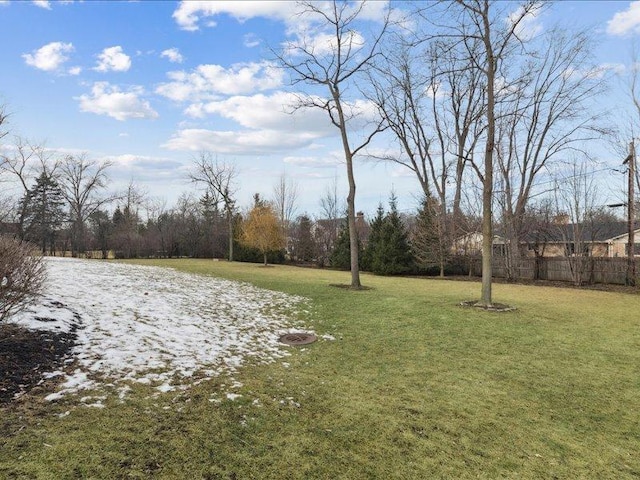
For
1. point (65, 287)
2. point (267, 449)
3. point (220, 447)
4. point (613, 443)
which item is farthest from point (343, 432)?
point (65, 287)

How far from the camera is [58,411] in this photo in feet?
10.9

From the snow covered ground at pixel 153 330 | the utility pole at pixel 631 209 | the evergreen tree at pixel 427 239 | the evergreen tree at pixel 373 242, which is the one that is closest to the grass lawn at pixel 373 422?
the snow covered ground at pixel 153 330

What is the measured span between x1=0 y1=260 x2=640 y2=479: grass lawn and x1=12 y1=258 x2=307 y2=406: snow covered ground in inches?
16.2

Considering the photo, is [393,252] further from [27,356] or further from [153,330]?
[27,356]

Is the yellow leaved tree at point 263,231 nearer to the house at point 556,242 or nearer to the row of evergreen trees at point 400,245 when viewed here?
the row of evergreen trees at point 400,245

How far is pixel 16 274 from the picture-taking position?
430 cm

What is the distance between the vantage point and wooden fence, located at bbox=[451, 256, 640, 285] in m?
17.2

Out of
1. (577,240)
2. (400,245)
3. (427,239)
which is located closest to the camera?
(577,240)

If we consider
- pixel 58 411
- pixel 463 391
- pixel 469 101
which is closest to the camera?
pixel 58 411

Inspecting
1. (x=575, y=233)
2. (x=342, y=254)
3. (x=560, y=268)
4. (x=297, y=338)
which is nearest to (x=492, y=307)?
(x=297, y=338)

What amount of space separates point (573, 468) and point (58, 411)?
443cm

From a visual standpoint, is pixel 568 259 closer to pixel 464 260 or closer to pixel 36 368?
pixel 464 260

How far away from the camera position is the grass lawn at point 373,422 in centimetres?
282

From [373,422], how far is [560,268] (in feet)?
65.4
